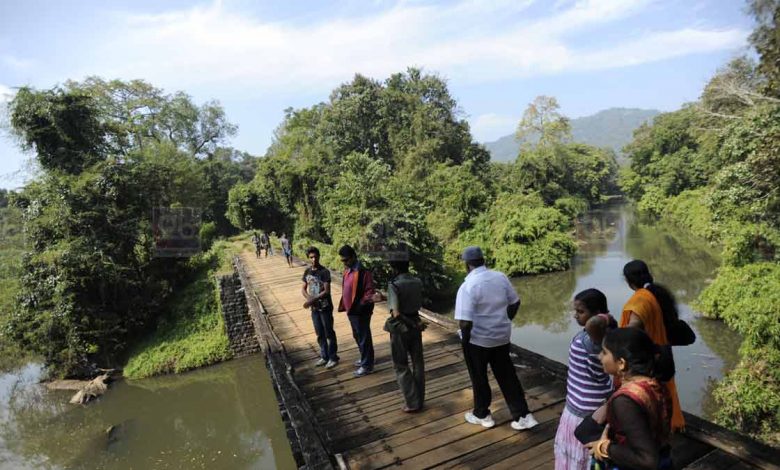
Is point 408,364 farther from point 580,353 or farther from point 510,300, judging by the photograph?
point 580,353

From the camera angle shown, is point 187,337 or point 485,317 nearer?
point 485,317

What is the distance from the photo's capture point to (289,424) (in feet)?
13.9

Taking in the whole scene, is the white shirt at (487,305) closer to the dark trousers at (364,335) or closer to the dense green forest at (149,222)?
the dark trousers at (364,335)

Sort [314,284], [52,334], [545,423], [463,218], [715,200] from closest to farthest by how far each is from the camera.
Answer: [545,423]
[314,284]
[715,200]
[52,334]
[463,218]

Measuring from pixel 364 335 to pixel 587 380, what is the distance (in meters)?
3.05

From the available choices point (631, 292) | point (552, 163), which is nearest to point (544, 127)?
point (552, 163)

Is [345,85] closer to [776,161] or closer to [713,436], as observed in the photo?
[776,161]

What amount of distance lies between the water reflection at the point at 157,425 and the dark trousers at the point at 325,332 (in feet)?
18.1

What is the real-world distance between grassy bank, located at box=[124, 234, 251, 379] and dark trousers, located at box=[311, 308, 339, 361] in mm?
11508

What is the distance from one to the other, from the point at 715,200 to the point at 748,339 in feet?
17.2

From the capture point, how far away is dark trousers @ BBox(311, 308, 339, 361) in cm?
539

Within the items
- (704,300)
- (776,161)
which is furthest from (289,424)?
(704,300)

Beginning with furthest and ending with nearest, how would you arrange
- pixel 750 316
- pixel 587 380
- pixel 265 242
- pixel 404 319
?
pixel 265 242 → pixel 750 316 → pixel 404 319 → pixel 587 380

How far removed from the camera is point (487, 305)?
3379mm
